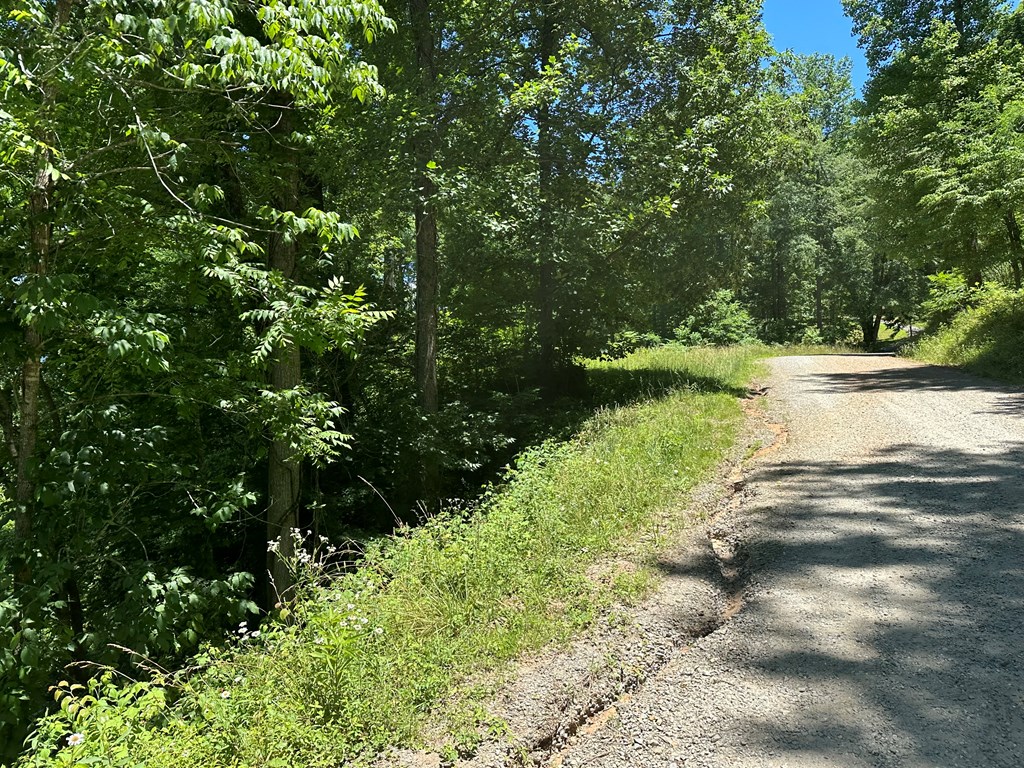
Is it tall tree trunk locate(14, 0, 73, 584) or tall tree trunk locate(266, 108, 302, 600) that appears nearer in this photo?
tall tree trunk locate(14, 0, 73, 584)

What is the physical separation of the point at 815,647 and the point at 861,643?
0.22 meters

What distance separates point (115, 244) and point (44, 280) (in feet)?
3.85

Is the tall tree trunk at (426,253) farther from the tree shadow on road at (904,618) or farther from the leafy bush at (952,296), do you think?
the leafy bush at (952,296)

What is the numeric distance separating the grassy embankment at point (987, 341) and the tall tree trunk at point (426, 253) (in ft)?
32.0

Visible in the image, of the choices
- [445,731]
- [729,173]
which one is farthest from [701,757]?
[729,173]

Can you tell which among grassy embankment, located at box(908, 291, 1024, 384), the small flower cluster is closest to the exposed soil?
the small flower cluster

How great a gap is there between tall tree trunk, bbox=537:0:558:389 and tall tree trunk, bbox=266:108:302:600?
4.29 m

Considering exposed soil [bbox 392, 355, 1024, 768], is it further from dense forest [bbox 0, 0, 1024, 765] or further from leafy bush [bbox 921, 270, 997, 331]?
leafy bush [bbox 921, 270, 997, 331]

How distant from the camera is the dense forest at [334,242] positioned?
13.8 ft

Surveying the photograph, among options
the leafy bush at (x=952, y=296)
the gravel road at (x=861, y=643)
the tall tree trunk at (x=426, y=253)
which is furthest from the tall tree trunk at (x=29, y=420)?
the leafy bush at (x=952, y=296)

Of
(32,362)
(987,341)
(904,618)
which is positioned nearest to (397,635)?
(904,618)

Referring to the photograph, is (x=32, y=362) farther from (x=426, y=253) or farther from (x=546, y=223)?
(x=546, y=223)

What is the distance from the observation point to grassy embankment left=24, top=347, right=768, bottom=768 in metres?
2.78

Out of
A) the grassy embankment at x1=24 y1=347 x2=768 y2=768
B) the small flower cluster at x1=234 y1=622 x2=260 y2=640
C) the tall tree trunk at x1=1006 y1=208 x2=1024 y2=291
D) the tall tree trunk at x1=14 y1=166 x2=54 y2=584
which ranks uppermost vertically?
the tall tree trunk at x1=1006 y1=208 x2=1024 y2=291
